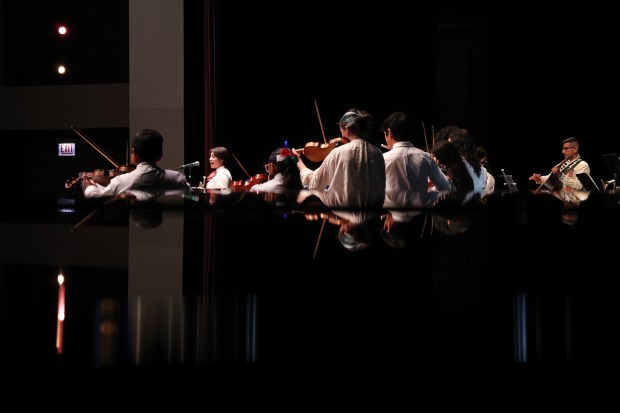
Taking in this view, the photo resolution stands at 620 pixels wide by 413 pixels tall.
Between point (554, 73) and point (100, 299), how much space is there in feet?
25.2

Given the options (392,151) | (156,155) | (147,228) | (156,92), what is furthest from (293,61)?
(147,228)

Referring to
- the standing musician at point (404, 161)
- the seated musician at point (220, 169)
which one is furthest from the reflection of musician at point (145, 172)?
the seated musician at point (220, 169)

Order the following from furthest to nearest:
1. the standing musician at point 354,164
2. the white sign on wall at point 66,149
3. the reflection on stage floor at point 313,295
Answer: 1. the white sign on wall at point 66,149
2. the standing musician at point 354,164
3. the reflection on stage floor at point 313,295

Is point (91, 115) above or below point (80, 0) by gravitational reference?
below

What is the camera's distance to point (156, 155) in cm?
289

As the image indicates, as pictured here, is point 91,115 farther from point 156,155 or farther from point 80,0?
point 156,155

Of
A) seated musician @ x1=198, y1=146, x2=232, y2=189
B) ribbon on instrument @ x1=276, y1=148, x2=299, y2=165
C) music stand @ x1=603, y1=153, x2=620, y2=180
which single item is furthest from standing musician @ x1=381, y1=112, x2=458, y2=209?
music stand @ x1=603, y1=153, x2=620, y2=180

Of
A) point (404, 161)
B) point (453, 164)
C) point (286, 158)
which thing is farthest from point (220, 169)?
point (453, 164)

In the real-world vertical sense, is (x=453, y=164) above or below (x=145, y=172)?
above

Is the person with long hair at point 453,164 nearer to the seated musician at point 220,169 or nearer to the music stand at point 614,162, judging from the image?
the seated musician at point 220,169

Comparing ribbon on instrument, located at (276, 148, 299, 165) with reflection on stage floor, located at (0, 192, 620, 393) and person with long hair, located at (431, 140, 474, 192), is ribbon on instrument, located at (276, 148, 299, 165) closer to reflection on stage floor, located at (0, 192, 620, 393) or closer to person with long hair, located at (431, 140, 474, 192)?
person with long hair, located at (431, 140, 474, 192)

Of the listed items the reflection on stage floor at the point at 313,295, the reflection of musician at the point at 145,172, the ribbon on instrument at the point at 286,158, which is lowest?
the reflection on stage floor at the point at 313,295

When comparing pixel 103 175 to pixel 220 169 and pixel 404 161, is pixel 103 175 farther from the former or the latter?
pixel 404 161

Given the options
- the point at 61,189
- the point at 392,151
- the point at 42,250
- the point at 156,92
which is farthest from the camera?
the point at 61,189
